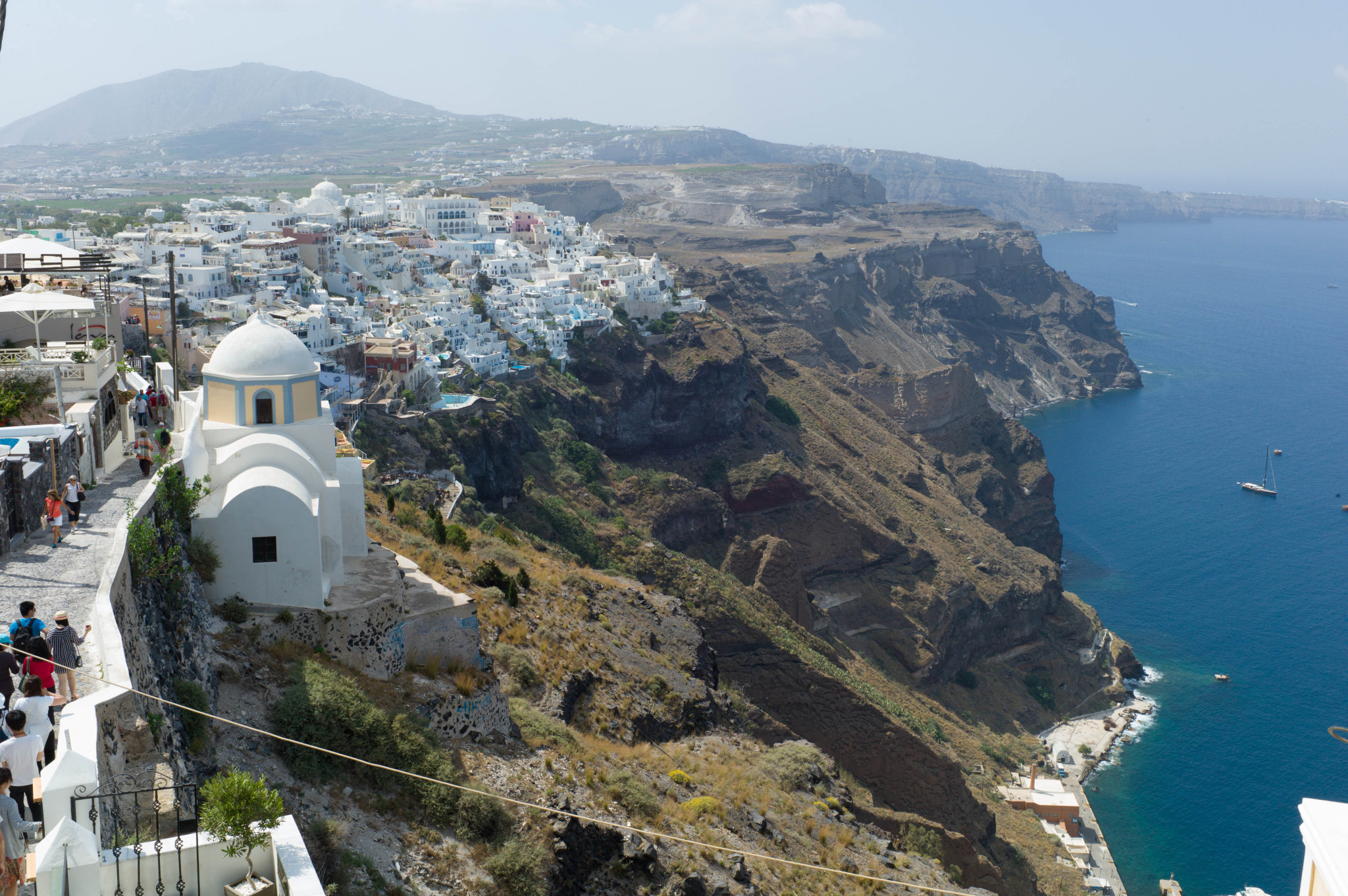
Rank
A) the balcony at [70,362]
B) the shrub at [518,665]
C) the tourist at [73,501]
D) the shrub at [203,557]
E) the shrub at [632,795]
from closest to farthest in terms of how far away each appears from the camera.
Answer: the tourist at [73,501], the shrub at [203,557], the balcony at [70,362], the shrub at [632,795], the shrub at [518,665]

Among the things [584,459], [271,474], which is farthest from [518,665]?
[584,459]

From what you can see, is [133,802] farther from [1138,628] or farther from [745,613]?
[1138,628]

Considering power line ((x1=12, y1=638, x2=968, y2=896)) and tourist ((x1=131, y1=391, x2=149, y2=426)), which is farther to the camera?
tourist ((x1=131, y1=391, x2=149, y2=426))

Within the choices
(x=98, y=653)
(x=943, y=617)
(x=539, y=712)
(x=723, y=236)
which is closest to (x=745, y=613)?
(x=943, y=617)

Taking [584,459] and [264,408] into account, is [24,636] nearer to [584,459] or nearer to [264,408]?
[264,408]

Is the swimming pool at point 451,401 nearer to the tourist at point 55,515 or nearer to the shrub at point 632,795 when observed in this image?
the shrub at point 632,795

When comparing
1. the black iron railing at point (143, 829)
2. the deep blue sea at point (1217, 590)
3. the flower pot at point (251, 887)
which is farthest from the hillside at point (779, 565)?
the flower pot at point (251, 887)

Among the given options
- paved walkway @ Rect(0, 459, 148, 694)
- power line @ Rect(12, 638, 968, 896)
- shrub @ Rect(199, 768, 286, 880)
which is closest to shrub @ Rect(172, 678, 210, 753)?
power line @ Rect(12, 638, 968, 896)

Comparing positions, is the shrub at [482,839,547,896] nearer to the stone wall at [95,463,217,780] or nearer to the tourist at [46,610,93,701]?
the stone wall at [95,463,217,780]
